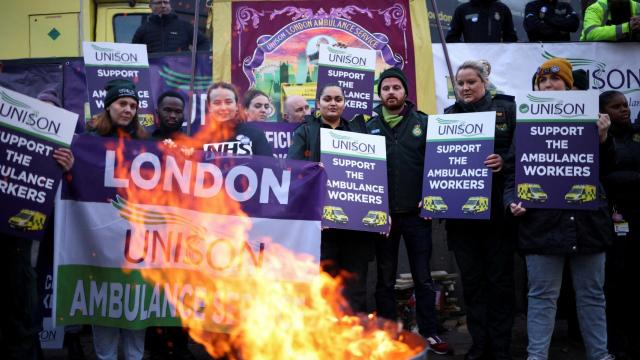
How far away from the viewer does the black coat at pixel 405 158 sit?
270 inches

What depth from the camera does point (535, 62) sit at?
9.08 m

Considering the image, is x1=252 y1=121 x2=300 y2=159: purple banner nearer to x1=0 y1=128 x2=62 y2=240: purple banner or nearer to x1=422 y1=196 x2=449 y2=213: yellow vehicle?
x1=422 y1=196 x2=449 y2=213: yellow vehicle

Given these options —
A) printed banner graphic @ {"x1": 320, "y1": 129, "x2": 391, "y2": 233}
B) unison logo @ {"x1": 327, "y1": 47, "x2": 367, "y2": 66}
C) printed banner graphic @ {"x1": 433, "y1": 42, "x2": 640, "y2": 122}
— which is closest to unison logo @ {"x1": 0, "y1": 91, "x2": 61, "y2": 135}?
printed banner graphic @ {"x1": 320, "y1": 129, "x2": 391, "y2": 233}

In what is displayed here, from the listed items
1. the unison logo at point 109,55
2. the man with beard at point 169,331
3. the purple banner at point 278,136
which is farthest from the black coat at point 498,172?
the unison logo at point 109,55

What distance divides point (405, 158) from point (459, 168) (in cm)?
49

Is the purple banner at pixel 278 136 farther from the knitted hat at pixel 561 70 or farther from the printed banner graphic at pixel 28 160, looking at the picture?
the knitted hat at pixel 561 70

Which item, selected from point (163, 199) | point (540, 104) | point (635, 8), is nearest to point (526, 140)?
point (540, 104)

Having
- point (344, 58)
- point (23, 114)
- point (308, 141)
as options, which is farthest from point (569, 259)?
point (23, 114)

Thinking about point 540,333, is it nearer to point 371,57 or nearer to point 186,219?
point 186,219

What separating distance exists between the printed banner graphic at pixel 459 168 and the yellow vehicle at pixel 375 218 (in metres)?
0.35

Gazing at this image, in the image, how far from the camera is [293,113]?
853 cm

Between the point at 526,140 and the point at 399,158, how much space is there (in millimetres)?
1195

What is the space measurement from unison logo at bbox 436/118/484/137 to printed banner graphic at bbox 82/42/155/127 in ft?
10.4

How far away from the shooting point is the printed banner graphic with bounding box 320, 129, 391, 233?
656 cm
